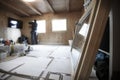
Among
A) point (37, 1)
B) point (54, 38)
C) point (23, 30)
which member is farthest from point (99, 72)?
point (23, 30)

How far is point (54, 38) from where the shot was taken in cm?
798

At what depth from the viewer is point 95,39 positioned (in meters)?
0.83

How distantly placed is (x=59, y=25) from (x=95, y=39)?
23.7ft

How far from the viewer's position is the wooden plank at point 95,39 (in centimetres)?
80

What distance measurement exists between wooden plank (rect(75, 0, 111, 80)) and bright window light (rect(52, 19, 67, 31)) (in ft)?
23.2

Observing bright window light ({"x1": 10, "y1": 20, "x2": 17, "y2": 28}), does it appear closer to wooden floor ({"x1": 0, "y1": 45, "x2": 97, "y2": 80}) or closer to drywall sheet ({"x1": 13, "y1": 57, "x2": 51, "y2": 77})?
wooden floor ({"x1": 0, "y1": 45, "x2": 97, "y2": 80})

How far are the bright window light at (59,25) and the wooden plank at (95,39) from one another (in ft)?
23.2

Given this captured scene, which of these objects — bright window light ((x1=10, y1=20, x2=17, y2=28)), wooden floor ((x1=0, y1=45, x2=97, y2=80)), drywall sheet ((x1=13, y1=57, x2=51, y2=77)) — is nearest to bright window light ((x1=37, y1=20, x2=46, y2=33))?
bright window light ((x1=10, y1=20, x2=17, y2=28))

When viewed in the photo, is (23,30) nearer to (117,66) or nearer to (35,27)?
(35,27)

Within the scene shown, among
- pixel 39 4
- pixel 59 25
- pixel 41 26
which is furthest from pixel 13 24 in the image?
pixel 59 25

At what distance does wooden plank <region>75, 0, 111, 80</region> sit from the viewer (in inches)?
31.7

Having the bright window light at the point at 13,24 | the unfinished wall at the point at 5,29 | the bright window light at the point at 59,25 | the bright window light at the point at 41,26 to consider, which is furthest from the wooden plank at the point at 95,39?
the bright window light at the point at 41,26

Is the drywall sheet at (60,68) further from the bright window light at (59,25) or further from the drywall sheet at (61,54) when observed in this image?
the bright window light at (59,25)

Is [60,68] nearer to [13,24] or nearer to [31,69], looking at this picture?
[31,69]
